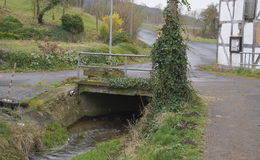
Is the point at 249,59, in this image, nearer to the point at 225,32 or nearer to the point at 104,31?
the point at 225,32

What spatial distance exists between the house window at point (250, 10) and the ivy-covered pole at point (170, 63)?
12837mm

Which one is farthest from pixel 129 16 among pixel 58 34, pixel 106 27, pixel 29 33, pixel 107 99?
pixel 107 99

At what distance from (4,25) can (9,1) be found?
23.4 metres

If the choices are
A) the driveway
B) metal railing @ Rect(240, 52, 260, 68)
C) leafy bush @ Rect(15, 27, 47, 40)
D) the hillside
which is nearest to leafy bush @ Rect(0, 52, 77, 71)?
leafy bush @ Rect(15, 27, 47, 40)

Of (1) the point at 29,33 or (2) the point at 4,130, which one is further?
(1) the point at 29,33

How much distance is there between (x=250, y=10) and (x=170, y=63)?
13.8 m

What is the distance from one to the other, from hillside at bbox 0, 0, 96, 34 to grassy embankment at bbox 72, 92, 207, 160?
28.8m

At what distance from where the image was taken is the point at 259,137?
317 inches

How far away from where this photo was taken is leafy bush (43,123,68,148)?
10.9 metres

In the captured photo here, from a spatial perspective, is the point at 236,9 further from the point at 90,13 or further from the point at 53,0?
the point at 90,13

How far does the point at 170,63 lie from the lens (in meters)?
10.7

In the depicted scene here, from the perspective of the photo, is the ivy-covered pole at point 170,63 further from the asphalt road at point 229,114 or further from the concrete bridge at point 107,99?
the concrete bridge at point 107,99

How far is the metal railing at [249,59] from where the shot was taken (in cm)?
2155

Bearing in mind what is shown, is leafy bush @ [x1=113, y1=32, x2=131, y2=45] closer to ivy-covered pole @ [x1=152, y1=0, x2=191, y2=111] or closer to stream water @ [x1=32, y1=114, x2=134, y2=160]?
stream water @ [x1=32, y1=114, x2=134, y2=160]
